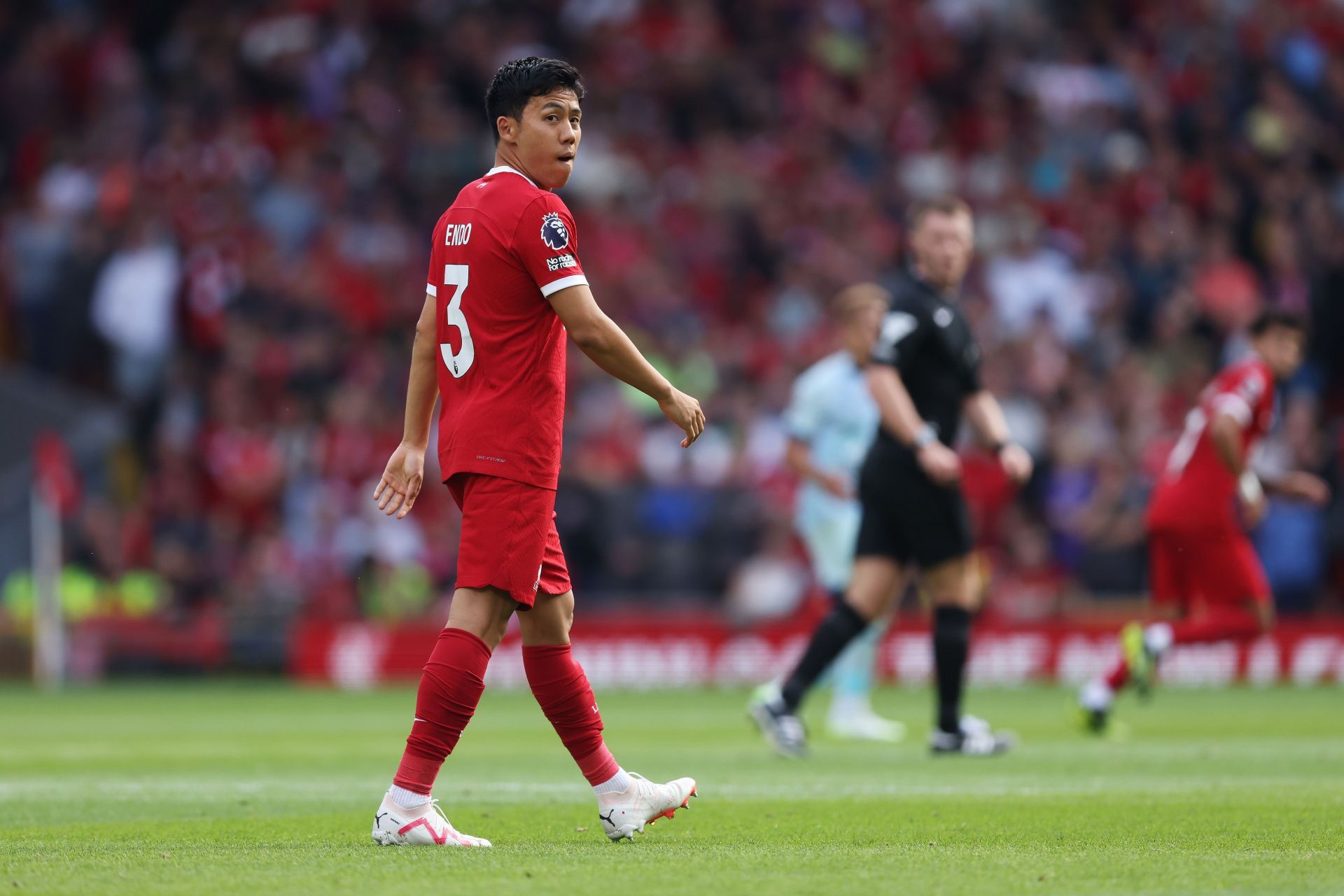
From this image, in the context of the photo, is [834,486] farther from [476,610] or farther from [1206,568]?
[476,610]

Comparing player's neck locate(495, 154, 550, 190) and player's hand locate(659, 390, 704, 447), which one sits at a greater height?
player's neck locate(495, 154, 550, 190)

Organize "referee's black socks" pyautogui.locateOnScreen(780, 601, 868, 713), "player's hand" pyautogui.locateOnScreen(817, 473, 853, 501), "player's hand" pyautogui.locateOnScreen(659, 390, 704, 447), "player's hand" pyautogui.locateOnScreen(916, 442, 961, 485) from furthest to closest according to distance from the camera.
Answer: "player's hand" pyautogui.locateOnScreen(817, 473, 853, 501) → "referee's black socks" pyautogui.locateOnScreen(780, 601, 868, 713) → "player's hand" pyautogui.locateOnScreen(916, 442, 961, 485) → "player's hand" pyautogui.locateOnScreen(659, 390, 704, 447)

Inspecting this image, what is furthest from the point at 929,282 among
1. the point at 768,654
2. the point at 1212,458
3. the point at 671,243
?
the point at 671,243

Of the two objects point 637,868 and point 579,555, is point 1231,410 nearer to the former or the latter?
point 637,868

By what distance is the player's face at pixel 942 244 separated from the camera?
9.52 meters

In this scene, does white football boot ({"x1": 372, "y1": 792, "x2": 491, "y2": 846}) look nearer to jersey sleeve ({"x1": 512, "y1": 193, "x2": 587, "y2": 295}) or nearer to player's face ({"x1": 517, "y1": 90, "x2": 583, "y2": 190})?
jersey sleeve ({"x1": 512, "y1": 193, "x2": 587, "y2": 295})

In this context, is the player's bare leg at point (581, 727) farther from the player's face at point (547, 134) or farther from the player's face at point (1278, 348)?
the player's face at point (1278, 348)

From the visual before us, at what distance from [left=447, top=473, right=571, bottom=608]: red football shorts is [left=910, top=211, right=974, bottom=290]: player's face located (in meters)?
4.26

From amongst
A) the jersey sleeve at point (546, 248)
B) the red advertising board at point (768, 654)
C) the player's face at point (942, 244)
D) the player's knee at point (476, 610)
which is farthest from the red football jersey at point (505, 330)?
the red advertising board at point (768, 654)

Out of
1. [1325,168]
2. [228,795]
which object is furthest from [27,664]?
[1325,168]

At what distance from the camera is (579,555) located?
1842 cm

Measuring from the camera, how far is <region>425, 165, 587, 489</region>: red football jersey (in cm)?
571

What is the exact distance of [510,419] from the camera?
18.8ft

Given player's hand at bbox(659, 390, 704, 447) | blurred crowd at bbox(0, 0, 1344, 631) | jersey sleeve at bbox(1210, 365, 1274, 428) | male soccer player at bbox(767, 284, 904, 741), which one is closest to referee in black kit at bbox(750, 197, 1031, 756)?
male soccer player at bbox(767, 284, 904, 741)
